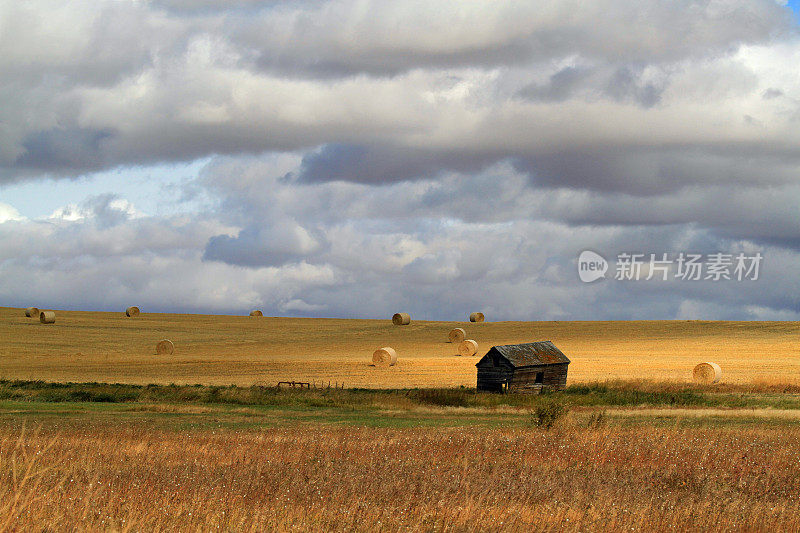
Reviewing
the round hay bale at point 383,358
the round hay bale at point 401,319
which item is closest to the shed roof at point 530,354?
the round hay bale at point 383,358

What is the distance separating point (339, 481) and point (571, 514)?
3.24m

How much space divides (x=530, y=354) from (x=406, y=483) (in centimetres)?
3674

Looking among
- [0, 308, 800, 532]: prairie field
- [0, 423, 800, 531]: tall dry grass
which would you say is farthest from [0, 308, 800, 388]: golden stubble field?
[0, 423, 800, 531]: tall dry grass

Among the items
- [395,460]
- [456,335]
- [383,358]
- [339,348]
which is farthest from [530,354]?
[395,460]

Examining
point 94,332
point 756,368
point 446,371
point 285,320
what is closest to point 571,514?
point 446,371

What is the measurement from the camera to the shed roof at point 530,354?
4472 cm

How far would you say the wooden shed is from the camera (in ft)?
145

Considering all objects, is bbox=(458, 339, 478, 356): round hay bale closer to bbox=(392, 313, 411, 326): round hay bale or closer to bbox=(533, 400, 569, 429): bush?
bbox=(392, 313, 411, 326): round hay bale

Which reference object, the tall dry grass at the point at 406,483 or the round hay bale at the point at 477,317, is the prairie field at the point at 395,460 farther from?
the round hay bale at the point at 477,317

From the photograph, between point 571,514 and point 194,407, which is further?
point 194,407

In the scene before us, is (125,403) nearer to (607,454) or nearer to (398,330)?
(607,454)

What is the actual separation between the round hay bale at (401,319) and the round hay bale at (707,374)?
5340 centimetres

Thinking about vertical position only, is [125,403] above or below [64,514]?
below

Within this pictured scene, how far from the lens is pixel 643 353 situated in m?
66.3
